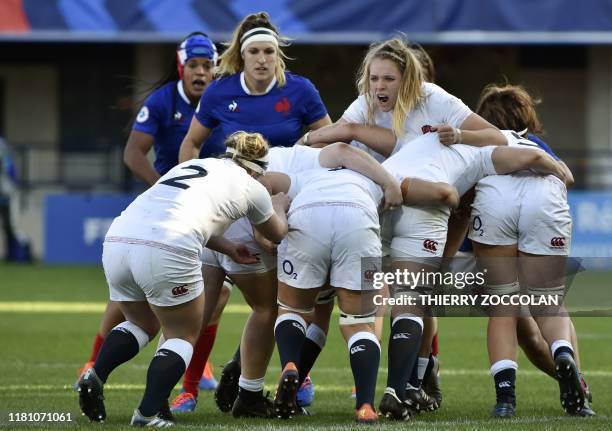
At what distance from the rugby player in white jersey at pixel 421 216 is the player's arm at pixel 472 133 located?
0.04 metres

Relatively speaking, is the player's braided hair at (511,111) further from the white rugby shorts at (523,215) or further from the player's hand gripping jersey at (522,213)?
the white rugby shorts at (523,215)

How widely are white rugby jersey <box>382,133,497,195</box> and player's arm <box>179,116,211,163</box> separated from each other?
4.93 feet

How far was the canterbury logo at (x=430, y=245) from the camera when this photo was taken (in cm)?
690

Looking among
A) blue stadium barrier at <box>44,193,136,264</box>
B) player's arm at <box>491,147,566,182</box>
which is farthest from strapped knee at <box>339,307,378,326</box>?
blue stadium barrier at <box>44,193,136,264</box>

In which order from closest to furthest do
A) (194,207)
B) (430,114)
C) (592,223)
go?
(194,207) → (430,114) → (592,223)

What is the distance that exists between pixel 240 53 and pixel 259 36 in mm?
240

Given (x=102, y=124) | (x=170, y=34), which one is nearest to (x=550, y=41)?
(x=170, y=34)

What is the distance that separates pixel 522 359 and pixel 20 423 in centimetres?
507

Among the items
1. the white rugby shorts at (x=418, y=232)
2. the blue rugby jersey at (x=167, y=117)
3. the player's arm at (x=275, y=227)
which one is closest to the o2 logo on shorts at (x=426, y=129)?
the white rugby shorts at (x=418, y=232)

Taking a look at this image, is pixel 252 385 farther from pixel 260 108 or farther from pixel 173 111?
pixel 173 111

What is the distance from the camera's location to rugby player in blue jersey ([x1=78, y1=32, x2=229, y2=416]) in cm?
884

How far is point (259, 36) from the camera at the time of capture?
7.96m

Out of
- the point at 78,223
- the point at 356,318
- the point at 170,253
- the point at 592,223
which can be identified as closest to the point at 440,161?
the point at 356,318

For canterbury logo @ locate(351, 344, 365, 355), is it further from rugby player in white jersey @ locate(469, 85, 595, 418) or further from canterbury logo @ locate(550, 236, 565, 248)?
canterbury logo @ locate(550, 236, 565, 248)
